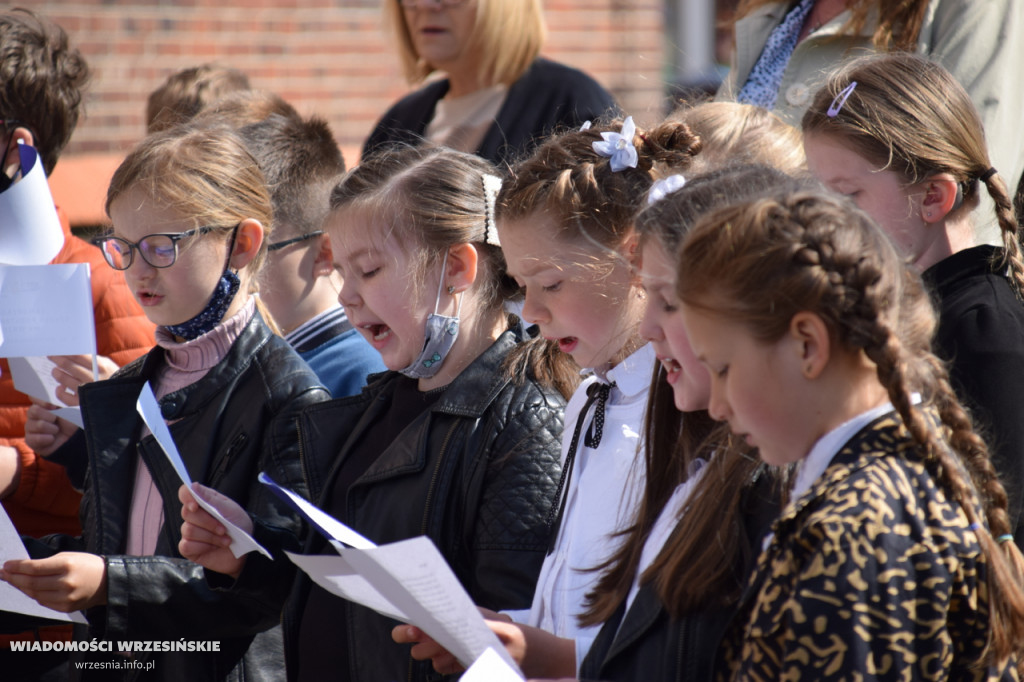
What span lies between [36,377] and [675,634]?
2147 mm

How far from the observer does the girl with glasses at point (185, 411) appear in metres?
2.46

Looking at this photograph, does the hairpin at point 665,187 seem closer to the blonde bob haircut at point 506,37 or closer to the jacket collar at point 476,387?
the jacket collar at point 476,387

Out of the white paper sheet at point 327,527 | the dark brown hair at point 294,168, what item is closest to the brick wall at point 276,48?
the dark brown hair at point 294,168

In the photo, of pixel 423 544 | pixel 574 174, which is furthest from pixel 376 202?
pixel 423 544

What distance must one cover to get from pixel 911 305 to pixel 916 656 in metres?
0.47

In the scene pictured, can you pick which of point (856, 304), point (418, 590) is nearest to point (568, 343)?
point (418, 590)

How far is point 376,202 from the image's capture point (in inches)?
103

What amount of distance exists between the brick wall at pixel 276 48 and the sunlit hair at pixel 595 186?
3.83 meters

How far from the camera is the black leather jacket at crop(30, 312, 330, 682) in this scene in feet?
8.05

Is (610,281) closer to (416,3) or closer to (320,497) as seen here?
(320,497)

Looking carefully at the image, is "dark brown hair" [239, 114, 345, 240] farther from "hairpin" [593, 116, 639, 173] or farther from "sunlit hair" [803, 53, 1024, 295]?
"sunlit hair" [803, 53, 1024, 295]

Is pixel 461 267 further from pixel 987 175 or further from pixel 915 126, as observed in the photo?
pixel 987 175

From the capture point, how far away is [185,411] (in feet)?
8.97

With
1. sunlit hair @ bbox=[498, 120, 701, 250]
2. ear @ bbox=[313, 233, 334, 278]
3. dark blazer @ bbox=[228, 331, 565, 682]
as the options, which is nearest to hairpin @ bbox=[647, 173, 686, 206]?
sunlit hair @ bbox=[498, 120, 701, 250]
